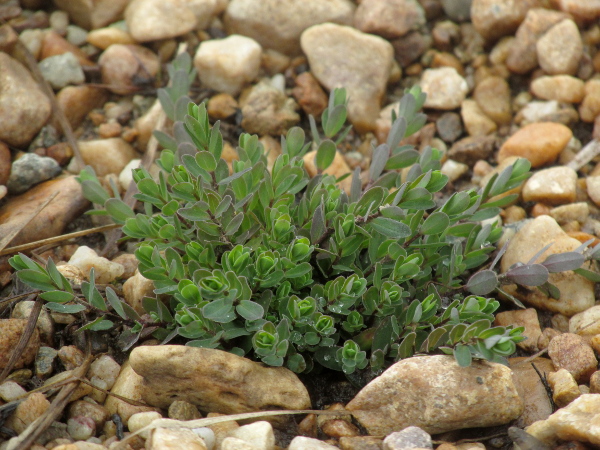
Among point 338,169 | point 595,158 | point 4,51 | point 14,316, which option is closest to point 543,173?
point 595,158

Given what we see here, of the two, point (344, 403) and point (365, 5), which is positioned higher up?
point (365, 5)

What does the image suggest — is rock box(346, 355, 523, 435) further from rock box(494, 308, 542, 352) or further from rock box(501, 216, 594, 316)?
rock box(501, 216, 594, 316)

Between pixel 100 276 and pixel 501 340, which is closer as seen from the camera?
pixel 501 340

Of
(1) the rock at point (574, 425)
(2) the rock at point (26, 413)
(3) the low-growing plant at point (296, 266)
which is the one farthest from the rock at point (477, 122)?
(2) the rock at point (26, 413)

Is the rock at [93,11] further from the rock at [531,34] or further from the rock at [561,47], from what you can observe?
the rock at [561,47]

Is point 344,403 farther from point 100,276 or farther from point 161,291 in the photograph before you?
point 100,276

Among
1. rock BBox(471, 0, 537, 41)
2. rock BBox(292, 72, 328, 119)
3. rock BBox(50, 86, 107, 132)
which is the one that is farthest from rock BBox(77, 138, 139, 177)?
rock BBox(471, 0, 537, 41)
